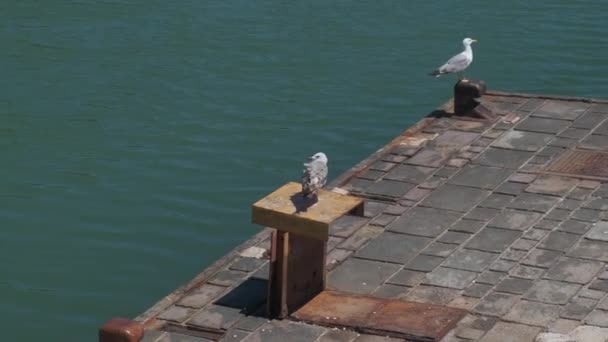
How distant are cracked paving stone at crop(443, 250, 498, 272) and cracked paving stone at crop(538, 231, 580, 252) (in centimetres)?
58

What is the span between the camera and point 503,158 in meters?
17.2

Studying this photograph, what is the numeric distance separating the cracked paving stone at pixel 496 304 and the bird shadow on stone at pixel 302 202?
179 centimetres

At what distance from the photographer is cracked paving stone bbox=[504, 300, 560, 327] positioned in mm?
13008

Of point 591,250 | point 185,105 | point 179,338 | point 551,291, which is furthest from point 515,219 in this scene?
point 185,105

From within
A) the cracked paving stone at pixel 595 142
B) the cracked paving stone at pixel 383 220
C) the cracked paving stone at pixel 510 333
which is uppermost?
the cracked paving stone at pixel 595 142

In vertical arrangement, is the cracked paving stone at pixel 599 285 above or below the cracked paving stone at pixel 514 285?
above

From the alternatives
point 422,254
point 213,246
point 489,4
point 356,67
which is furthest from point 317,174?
point 489,4

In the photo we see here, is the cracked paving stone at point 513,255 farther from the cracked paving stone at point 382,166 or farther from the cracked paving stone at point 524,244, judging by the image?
the cracked paving stone at point 382,166

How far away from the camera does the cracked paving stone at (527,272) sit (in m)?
14.0

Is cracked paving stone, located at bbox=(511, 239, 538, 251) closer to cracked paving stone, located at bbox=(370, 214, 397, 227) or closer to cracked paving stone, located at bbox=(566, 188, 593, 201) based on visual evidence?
cracked paving stone, located at bbox=(566, 188, 593, 201)

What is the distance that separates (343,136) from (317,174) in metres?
8.04

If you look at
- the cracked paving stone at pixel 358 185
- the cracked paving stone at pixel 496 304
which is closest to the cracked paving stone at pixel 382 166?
the cracked paving stone at pixel 358 185

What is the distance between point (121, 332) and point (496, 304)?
11.3 ft

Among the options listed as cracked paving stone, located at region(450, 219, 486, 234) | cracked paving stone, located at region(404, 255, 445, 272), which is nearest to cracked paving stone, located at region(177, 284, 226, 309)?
cracked paving stone, located at region(404, 255, 445, 272)
